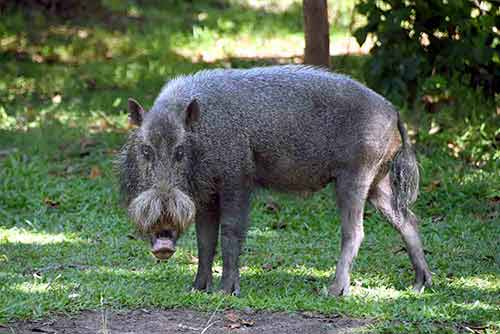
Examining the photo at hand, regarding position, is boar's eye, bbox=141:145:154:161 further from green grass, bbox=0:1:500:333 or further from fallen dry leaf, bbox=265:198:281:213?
fallen dry leaf, bbox=265:198:281:213

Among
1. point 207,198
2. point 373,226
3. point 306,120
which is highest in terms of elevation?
point 306,120

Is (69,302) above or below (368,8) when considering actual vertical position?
below

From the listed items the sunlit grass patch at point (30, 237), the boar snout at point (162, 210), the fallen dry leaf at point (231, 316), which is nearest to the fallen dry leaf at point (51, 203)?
the sunlit grass patch at point (30, 237)

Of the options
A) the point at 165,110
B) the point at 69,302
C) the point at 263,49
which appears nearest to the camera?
the point at 69,302

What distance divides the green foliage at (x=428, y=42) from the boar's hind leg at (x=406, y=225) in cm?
359

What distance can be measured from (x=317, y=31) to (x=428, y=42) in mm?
1396

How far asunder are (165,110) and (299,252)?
202cm

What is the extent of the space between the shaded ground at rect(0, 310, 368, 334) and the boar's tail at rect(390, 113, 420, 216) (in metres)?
1.35

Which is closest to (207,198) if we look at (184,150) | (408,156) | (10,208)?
(184,150)

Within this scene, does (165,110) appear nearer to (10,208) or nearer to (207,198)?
(207,198)

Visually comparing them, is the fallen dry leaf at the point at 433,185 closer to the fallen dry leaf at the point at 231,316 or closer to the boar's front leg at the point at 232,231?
the boar's front leg at the point at 232,231


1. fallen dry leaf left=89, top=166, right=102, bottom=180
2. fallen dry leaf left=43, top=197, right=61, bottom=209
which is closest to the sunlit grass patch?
fallen dry leaf left=43, top=197, right=61, bottom=209

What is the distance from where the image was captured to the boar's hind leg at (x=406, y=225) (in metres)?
7.12

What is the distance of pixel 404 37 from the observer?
427 inches
